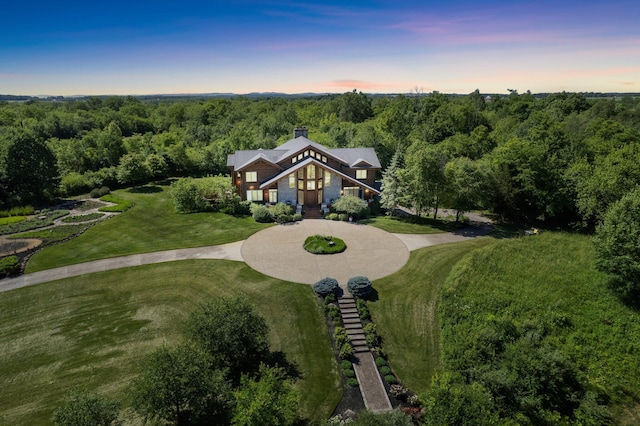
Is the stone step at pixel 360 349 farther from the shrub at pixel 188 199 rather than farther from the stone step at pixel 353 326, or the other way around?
the shrub at pixel 188 199

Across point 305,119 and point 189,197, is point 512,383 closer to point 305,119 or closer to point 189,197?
point 189,197

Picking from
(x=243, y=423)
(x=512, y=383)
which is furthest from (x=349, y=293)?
(x=243, y=423)

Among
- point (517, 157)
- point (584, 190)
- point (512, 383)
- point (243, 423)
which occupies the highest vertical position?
point (517, 157)

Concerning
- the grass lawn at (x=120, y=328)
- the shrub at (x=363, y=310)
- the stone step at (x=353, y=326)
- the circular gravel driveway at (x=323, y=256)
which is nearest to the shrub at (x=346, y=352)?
the grass lawn at (x=120, y=328)

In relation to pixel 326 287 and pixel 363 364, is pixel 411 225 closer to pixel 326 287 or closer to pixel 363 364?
pixel 326 287

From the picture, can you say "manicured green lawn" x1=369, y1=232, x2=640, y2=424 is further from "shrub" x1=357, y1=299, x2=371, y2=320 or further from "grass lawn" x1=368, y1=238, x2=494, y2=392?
"shrub" x1=357, y1=299, x2=371, y2=320
